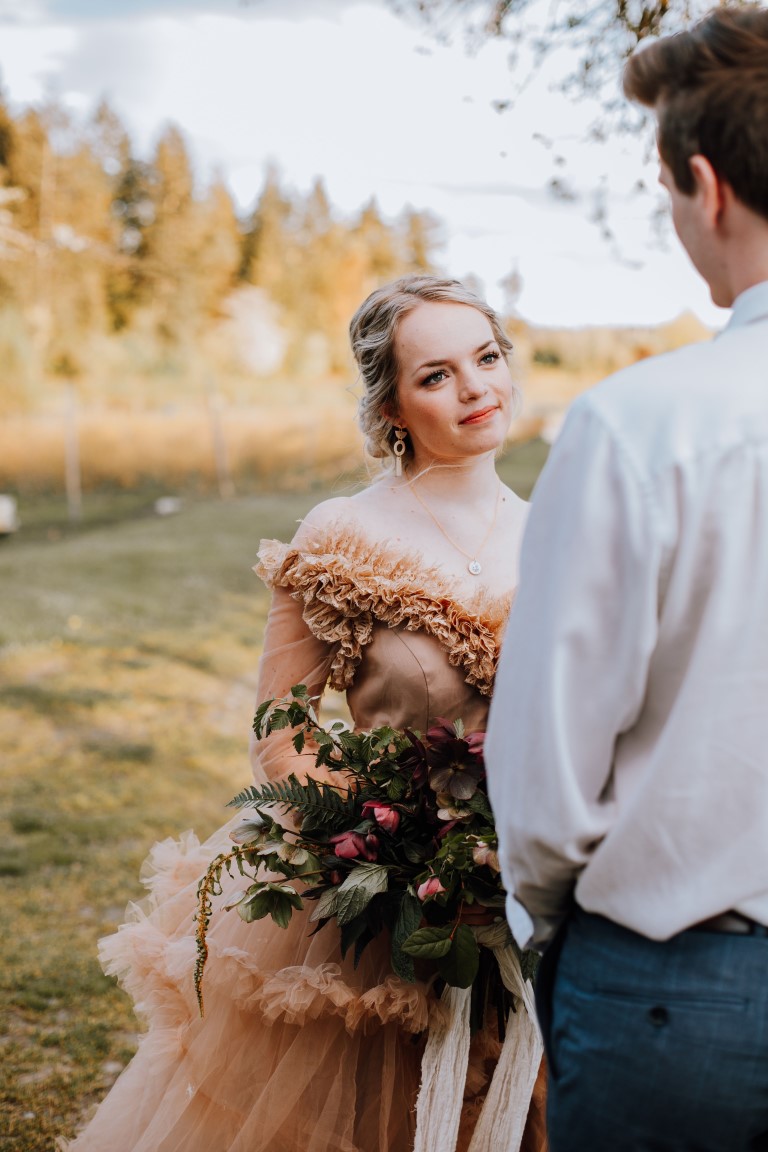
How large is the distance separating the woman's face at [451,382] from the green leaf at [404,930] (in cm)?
103

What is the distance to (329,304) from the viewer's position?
1311 cm

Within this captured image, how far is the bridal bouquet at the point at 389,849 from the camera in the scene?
185 centimetres

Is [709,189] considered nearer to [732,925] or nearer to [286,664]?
[732,925]

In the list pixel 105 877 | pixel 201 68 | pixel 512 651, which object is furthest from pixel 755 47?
pixel 201 68

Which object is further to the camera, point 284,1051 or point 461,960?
point 284,1051

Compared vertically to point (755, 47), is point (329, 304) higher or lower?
lower

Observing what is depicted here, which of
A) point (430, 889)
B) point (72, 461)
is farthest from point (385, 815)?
point (72, 461)

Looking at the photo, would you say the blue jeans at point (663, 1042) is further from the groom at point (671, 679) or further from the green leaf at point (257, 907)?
the green leaf at point (257, 907)

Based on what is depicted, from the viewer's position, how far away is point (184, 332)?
41.0 feet

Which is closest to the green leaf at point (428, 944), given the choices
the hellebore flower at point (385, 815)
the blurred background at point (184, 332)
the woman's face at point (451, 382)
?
the hellebore flower at point (385, 815)

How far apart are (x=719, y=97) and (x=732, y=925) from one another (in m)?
0.90

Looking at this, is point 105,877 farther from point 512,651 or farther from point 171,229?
point 171,229

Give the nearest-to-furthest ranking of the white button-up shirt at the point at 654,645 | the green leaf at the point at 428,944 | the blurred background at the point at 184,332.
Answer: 1. the white button-up shirt at the point at 654,645
2. the green leaf at the point at 428,944
3. the blurred background at the point at 184,332

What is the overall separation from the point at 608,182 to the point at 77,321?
916 cm
